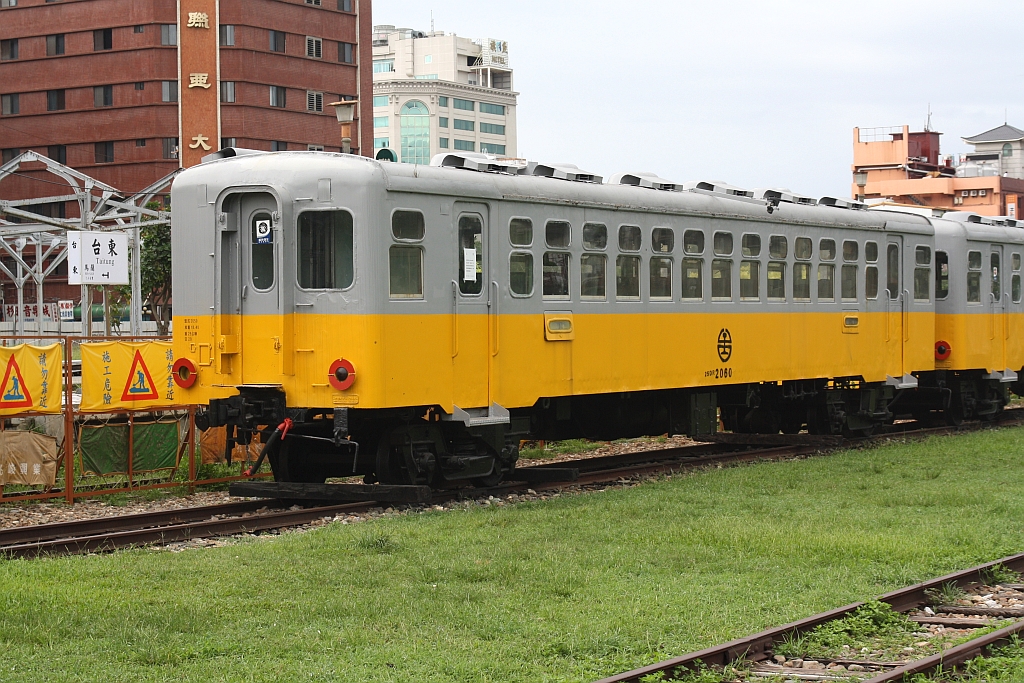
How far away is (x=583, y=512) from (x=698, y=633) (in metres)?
4.61

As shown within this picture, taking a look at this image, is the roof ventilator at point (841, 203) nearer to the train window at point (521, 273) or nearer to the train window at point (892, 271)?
the train window at point (892, 271)

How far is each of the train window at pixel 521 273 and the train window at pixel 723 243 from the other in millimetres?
3654

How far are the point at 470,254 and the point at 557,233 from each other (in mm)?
1379

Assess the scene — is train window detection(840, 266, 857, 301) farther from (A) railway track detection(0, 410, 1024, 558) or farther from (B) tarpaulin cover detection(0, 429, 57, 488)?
(B) tarpaulin cover detection(0, 429, 57, 488)

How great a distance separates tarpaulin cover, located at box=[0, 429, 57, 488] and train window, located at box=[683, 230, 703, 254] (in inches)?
305

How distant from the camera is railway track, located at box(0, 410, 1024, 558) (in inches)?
427

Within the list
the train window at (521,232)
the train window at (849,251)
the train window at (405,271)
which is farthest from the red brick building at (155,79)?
the train window at (405,271)

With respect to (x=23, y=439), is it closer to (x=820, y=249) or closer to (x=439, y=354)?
(x=439, y=354)

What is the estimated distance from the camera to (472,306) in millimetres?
13258

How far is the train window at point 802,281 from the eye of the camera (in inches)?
711

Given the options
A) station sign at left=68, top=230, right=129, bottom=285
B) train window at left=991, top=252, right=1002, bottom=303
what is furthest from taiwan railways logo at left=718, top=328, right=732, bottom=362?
station sign at left=68, top=230, right=129, bottom=285

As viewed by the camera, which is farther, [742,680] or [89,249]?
[89,249]

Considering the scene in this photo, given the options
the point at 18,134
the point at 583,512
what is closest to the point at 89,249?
the point at 583,512

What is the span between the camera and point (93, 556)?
1001 centimetres
